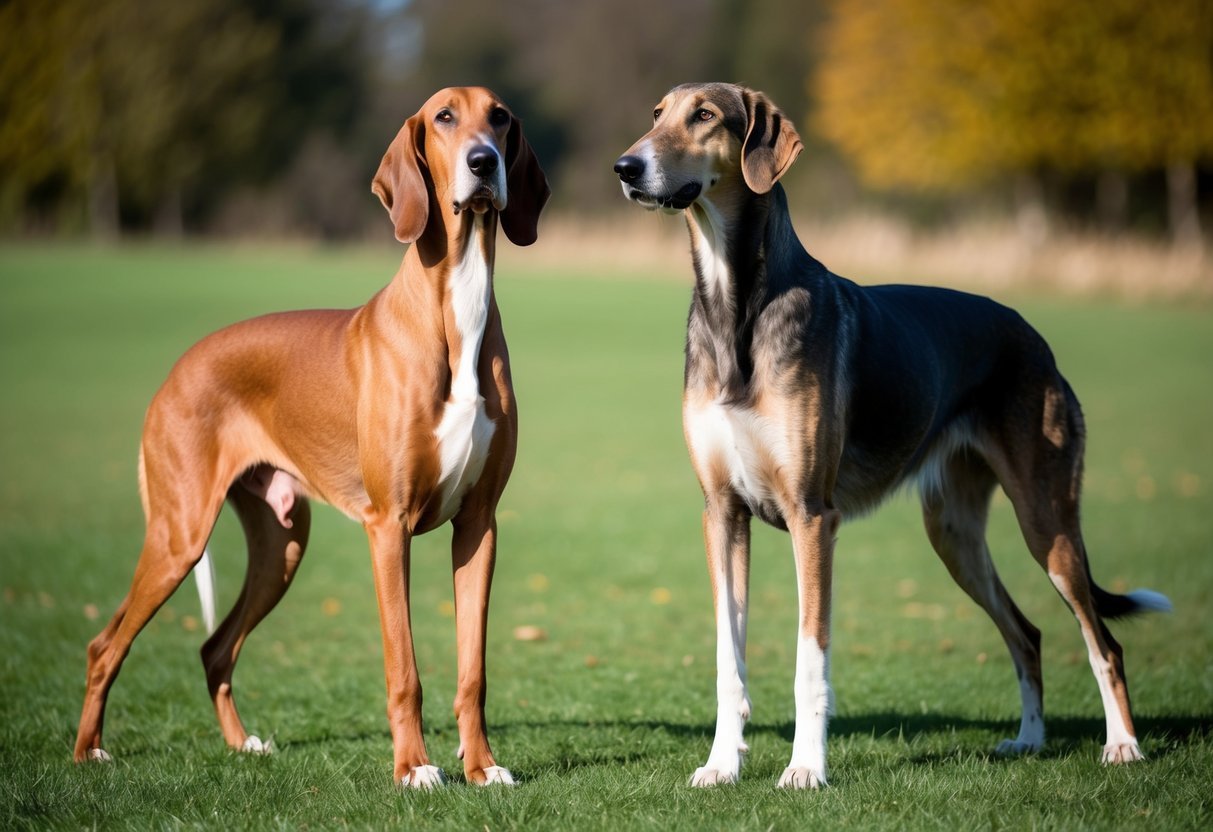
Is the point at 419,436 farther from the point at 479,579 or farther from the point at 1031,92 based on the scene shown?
the point at 1031,92

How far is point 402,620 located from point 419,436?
70 cm

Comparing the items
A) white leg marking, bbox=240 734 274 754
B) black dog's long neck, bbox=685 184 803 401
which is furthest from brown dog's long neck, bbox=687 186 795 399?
white leg marking, bbox=240 734 274 754

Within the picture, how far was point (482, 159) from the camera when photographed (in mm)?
4750

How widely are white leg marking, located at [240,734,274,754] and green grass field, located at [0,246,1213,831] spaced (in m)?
0.07

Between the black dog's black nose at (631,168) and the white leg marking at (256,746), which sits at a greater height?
the black dog's black nose at (631,168)

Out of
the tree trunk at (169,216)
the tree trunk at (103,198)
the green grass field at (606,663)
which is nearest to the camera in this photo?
the green grass field at (606,663)

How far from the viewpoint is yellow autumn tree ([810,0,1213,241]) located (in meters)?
33.5

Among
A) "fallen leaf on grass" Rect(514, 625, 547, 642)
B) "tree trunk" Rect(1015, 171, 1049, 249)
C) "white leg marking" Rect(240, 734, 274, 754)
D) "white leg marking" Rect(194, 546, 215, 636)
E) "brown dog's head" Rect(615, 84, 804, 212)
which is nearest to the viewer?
"brown dog's head" Rect(615, 84, 804, 212)

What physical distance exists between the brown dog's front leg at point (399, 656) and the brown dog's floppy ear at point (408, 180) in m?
1.11

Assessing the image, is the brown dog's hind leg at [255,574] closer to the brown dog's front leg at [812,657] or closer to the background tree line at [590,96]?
the brown dog's front leg at [812,657]

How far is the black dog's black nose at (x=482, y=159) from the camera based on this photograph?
4742 millimetres

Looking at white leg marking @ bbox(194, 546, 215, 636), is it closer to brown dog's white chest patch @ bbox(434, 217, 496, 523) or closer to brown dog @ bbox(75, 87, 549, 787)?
brown dog @ bbox(75, 87, 549, 787)

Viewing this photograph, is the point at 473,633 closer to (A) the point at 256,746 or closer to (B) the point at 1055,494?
(A) the point at 256,746

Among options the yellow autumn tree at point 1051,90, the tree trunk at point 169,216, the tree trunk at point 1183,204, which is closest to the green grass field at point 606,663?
the yellow autumn tree at point 1051,90
